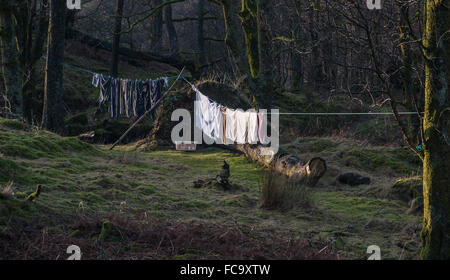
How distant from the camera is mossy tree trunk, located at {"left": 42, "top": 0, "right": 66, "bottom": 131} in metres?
13.8

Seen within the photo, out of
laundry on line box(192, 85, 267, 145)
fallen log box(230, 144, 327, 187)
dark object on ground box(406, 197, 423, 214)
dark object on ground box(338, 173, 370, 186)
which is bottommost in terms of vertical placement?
dark object on ground box(406, 197, 423, 214)

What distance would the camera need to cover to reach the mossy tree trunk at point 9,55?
45.8ft

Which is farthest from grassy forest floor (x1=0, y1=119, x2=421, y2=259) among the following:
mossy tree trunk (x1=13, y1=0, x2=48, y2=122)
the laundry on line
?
mossy tree trunk (x1=13, y1=0, x2=48, y2=122)

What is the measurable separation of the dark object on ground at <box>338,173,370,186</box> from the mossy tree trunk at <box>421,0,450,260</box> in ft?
15.2

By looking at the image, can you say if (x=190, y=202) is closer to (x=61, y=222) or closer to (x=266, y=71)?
(x=61, y=222)

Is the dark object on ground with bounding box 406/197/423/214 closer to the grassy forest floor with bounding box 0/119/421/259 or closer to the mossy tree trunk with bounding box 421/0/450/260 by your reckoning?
the grassy forest floor with bounding box 0/119/421/259

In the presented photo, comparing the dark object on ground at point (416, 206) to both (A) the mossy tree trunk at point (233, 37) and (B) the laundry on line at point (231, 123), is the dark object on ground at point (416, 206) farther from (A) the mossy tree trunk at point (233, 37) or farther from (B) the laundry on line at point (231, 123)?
(A) the mossy tree trunk at point (233, 37)

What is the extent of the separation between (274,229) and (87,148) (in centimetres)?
618

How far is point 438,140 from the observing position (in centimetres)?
567

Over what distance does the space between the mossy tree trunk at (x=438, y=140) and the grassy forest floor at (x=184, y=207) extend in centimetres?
70

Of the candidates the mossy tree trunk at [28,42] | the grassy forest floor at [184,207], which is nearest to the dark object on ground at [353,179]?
the grassy forest floor at [184,207]

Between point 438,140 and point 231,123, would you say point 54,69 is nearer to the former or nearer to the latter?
point 231,123

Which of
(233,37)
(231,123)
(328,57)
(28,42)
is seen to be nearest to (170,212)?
(231,123)
